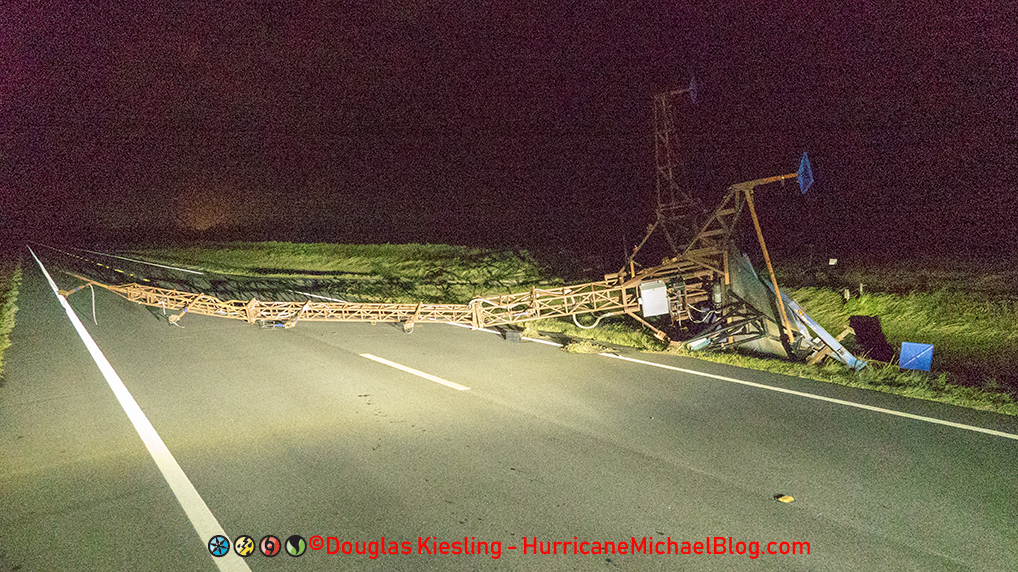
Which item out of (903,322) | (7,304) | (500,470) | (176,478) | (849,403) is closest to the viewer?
(176,478)

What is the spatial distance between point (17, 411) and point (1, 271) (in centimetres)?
3267

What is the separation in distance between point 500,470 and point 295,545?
196 centimetres

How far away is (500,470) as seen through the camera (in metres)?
4.72

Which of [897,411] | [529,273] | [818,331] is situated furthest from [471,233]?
[897,411]

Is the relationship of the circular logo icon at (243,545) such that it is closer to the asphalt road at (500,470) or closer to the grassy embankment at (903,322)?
the asphalt road at (500,470)

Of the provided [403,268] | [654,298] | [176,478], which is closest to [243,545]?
[176,478]

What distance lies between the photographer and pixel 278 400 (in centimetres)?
688

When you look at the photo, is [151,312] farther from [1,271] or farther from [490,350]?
[1,271]

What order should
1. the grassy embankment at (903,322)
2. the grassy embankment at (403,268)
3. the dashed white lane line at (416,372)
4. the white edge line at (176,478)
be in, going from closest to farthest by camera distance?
the white edge line at (176,478) < the grassy embankment at (903,322) < the dashed white lane line at (416,372) < the grassy embankment at (403,268)

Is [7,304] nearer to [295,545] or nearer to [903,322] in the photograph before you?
[295,545]

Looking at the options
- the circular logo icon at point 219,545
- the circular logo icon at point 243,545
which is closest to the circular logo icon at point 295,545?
the circular logo icon at point 243,545

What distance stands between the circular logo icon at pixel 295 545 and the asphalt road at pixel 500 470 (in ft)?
0.23

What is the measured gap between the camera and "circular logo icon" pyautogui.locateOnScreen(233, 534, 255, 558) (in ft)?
11.5

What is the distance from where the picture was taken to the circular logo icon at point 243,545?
3.50 m
